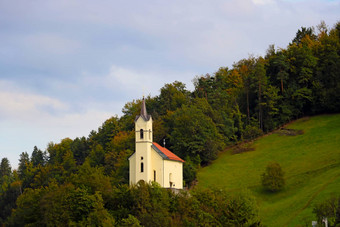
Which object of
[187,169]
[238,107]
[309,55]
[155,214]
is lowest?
[155,214]

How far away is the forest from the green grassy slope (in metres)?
4.02

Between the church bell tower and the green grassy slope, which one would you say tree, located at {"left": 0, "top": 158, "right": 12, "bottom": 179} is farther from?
the church bell tower

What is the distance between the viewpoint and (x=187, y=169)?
83.6 metres

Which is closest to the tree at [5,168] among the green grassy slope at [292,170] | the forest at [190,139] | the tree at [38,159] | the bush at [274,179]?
the tree at [38,159]

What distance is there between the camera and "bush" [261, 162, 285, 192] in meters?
73.3

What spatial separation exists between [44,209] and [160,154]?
18013mm

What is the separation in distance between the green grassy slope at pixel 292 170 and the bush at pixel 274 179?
0.98 metres

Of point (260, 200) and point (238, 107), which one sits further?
point (238, 107)

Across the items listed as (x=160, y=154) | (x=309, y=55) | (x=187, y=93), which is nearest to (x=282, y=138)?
(x=309, y=55)

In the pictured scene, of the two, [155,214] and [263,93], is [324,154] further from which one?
[155,214]

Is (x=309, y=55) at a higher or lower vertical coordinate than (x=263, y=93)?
higher

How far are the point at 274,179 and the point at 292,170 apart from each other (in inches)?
320

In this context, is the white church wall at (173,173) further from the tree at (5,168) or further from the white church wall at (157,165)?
the tree at (5,168)

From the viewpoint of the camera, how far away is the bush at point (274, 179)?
73.3 meters
